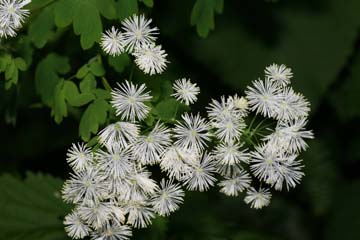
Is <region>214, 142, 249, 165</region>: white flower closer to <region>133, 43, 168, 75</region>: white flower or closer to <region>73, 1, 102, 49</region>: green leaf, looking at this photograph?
<region>133, 43, 168, 75</region>: white flower

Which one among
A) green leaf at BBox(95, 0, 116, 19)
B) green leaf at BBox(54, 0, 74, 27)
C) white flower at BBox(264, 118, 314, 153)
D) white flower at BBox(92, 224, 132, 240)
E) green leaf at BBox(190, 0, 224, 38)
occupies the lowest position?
white flower at BBox(92, 224, 132, 240)

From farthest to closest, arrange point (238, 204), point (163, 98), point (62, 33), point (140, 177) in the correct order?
point (238, 204) → point (62, 33) → point (163, 98) → point (140, 177)

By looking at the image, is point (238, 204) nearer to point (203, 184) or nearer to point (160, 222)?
point (160, 222)

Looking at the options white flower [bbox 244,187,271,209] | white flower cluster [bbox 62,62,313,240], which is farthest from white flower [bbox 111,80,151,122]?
white flower [bbox 244,187,271,209]

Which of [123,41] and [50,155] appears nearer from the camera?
[123,41]

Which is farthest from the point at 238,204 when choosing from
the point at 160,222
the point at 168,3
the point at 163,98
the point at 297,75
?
the point at 163,98

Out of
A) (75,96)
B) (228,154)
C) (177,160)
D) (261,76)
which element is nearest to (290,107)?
(228,154)

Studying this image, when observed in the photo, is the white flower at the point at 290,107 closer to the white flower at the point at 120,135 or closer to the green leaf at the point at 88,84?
the white flower at the point at 120,135

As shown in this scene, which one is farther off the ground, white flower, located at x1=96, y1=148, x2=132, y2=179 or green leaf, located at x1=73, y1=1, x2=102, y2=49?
green leaf, located at x1=73, y1=1, x2=102, y2=49
